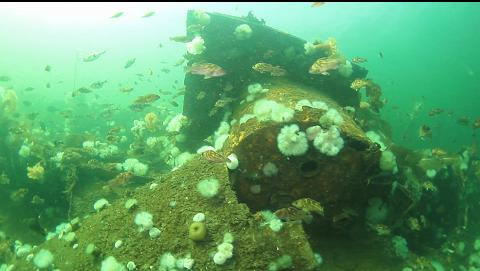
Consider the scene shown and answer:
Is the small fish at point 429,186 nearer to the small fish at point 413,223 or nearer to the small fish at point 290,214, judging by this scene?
the small fish at point 413,223

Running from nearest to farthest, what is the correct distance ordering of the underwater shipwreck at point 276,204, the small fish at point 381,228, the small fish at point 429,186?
the underwater shipwreck at point 276,204, the small fish at point 381,228, the small fish at point 429,186

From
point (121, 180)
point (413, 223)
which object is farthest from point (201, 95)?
point (413, 223)

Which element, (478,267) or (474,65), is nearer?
(478,267)

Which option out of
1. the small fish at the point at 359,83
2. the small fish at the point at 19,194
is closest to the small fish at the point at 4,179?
the small fish at the point at 19,194

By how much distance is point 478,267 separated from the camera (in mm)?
9258

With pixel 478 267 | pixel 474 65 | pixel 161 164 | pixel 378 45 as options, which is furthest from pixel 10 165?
pixel 474 65

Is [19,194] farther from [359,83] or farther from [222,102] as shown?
[359,83]

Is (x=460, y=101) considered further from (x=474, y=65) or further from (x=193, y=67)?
(x=193, y=67)

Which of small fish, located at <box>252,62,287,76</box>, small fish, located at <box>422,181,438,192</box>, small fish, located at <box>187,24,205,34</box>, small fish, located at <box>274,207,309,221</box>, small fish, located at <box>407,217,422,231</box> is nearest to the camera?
small fish, located at <box>274,207,309,221</box>

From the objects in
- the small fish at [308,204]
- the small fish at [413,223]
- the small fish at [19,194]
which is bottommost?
the small fish at [19,194]

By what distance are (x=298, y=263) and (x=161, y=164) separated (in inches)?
321

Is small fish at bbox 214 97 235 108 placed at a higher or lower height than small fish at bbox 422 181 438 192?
higher

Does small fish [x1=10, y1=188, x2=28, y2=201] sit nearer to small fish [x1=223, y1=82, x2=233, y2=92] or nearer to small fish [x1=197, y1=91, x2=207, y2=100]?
small fish [x1=197, y1=91, x2=207, y2=100]

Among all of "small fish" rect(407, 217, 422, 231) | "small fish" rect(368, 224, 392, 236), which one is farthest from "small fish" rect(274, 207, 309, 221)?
"small fish" rect(407, 217, 422, 231)
